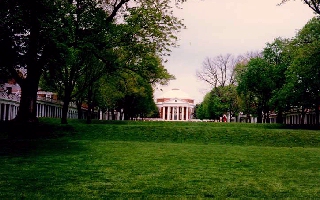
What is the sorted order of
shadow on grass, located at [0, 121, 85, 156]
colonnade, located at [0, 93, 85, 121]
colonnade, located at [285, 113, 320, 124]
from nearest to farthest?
shadow on grass, located at [0, 121, 85, 156]
colonnade, located at [0, 93, 85, 121]
colonnade, located at [285, 113, 320, 124]

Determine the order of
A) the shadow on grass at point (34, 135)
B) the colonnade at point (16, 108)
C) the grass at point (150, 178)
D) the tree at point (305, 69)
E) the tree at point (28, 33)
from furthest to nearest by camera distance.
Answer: the colonnade at point (16, 108), the tree at point (305, 69), the shadow on grass at point (34, 135), the tree at point (28, 33), the grass at point (150, 178)

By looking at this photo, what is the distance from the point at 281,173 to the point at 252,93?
50652 millimetres

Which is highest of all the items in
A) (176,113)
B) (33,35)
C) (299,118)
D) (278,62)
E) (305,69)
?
(278,62)

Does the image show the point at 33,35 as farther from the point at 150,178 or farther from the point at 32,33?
the point at 150,178

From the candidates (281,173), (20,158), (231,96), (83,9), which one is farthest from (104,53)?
(231,96)

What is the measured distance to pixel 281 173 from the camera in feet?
34.7

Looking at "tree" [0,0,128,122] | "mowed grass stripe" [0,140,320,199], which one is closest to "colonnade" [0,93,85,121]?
"tree" [0,0,128,122]

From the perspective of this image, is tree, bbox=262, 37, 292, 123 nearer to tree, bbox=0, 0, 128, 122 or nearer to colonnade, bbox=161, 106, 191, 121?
tree, bbox=0, 0, 128, 122

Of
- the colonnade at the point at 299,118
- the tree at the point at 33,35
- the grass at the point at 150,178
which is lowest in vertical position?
the grass at the point at 150,178

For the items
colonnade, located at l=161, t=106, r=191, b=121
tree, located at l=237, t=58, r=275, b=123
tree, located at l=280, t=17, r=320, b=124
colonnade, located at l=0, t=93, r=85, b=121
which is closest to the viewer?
tree, located at l=280, t=17, r=320, b=124

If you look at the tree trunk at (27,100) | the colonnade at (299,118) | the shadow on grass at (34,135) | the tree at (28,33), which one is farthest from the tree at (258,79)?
the tree at (28,33)

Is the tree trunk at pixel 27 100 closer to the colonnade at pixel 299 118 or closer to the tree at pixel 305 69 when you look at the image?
the tree at pixel 305 69

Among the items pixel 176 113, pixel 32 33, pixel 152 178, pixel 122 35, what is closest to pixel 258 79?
pixel 122 35

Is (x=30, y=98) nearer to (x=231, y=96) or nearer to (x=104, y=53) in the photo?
(x=104, y=53)
